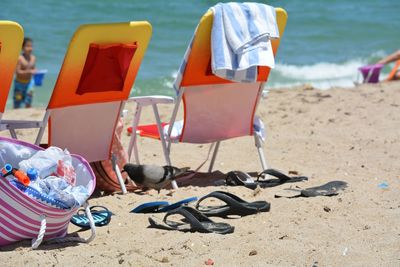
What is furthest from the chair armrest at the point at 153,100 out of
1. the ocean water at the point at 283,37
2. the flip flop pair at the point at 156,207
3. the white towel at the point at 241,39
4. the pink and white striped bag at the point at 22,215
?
the ocean water at the point at 283,37

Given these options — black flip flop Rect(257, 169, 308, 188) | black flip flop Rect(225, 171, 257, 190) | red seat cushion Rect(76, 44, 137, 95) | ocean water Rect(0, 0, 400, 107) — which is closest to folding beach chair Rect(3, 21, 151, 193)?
red seat cushion Rect(76, 44, 137, 95)

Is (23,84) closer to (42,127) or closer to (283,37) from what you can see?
(42,127)

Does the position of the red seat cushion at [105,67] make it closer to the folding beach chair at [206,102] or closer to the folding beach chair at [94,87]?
the folding beach chair at [94,87]

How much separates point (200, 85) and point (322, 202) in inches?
43.8

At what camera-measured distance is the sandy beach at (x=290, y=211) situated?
381cm

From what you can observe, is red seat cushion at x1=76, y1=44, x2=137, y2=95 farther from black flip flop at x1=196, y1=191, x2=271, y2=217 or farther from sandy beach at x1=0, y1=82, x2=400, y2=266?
black flip flop at x1=196, y1=191, x2=271, y2=217

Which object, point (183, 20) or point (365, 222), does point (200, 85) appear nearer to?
point (365, 222)

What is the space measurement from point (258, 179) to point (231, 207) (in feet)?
3.31

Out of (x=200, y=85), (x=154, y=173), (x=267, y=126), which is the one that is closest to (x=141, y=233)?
(x=154, y=173)

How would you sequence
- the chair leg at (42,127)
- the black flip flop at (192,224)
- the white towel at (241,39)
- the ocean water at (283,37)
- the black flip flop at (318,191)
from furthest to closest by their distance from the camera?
the ocean water at (283,37) → the white towel at (241,39) → the black flip flop at (318,191) → the chair leg at (42,127) → the black flip flop at (192,224)

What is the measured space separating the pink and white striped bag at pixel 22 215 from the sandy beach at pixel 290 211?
7 cm

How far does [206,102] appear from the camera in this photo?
544cm

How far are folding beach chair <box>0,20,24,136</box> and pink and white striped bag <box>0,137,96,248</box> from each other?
1.27 feet

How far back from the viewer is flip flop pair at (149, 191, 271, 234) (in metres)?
4.25
